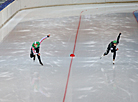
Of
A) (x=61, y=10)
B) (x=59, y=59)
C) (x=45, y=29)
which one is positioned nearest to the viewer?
(x=59, y=59)

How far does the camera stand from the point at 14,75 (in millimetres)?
13320

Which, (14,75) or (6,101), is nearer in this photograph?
(6,101)

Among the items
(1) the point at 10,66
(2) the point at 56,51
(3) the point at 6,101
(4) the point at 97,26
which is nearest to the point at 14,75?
(1) the point at 10,66

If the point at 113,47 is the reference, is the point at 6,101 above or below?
below

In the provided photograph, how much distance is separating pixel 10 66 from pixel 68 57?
308cm

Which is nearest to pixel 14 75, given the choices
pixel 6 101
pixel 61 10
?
pixel 6 101

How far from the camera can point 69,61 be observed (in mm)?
15062

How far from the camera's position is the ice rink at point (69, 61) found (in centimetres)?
1143

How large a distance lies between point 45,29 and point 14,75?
28.7 feet

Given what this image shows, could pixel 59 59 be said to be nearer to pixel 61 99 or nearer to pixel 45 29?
pixel 61 99

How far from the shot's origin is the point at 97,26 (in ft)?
73.7

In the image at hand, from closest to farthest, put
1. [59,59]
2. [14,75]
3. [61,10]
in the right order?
[14,75]
[59,59]
[61,10]

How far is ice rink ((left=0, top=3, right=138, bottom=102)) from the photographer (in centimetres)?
1143

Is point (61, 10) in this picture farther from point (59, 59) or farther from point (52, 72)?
point (52, 72)
